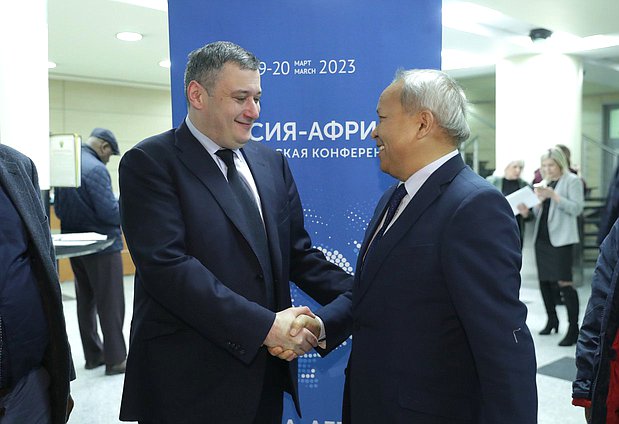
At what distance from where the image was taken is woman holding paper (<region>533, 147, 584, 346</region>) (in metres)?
4.87

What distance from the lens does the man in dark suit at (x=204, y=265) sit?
59.2 inches

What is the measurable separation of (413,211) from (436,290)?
0.19 m

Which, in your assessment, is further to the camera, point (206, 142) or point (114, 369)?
point (114, 369)

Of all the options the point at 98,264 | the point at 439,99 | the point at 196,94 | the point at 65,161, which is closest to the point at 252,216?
the point at 196,94

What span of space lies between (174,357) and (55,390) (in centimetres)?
38

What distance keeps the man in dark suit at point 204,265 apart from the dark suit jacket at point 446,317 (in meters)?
0.28

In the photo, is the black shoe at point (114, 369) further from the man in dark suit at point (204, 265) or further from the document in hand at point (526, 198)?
the document in hand at point (526, 198)

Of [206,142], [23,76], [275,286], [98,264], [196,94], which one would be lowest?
[98,264]

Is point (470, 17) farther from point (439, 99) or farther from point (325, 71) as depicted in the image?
point (439, 99)

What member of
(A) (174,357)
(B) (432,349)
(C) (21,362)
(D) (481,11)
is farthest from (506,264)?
(D) (481,11)

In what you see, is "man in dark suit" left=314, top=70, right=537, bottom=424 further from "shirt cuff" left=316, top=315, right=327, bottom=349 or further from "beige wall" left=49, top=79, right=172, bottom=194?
"beige wall" left=49, top=79, right=172, bottom=194

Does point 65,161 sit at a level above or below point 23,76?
below

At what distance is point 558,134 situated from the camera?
8.00 meters

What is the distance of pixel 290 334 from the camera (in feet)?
5.13
